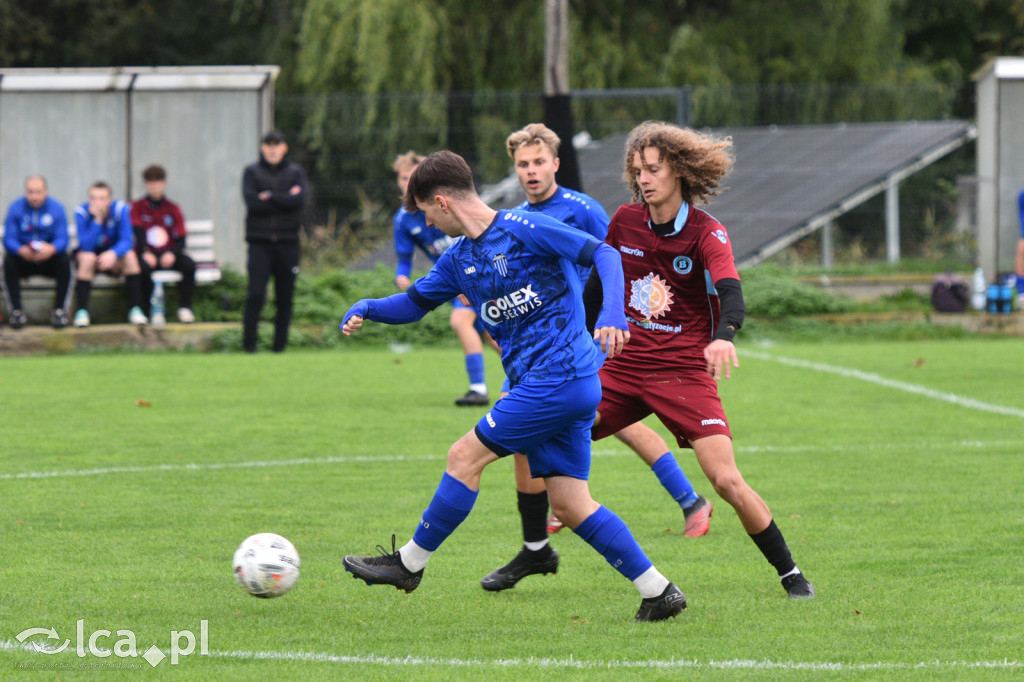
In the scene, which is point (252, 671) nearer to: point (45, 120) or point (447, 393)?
point (447, 393)

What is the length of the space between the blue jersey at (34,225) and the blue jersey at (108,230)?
22 centimetres

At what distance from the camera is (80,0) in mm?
30469

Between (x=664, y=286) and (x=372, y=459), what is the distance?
10.7 ft

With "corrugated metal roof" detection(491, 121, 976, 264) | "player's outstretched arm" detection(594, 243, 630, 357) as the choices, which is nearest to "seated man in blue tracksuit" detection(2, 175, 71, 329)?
"corrugated metal roof" detection(491, 121, 976, 264)

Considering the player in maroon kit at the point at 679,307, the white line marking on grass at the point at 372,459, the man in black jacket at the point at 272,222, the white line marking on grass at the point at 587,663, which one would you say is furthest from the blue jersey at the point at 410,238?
the white line marking on grass at the point at 587,663

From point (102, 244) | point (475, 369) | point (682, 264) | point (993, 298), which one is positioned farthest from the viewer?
point (993, 298)

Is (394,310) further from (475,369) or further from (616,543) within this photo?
(475,369)

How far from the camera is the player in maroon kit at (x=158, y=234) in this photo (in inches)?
Result: 585

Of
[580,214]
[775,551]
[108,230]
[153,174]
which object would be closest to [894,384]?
[580,214]

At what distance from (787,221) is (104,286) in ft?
32.6

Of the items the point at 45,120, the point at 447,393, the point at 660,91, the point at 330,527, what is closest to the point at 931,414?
the point at 447,393

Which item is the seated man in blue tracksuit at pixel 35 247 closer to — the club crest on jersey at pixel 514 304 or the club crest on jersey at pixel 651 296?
the club crest on jersey at pixel 651 296

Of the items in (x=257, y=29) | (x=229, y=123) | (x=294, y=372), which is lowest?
(x=294, y=372)

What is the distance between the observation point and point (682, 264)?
539 cm
